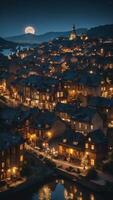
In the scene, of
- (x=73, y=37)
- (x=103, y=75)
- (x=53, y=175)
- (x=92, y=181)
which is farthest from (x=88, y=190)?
(x=73, y=37)

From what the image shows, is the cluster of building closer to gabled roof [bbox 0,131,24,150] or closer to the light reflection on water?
gabled roof [bbox 0,131,24,150]

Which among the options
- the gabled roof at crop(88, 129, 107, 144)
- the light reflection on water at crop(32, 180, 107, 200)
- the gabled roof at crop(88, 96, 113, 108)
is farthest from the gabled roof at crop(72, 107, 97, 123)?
the light reflection on water at crop(32, 180, 107, 200)

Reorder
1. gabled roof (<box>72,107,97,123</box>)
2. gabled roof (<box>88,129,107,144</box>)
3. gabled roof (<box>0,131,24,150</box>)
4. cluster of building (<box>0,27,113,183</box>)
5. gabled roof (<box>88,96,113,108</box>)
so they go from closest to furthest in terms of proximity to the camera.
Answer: gabled roof (<box>0,131,24,150</box>)
gabled roof (<box>88,129,107,144</box>)
cluster of building (<box>0,27,113,183</box>)
gabled roof (<box>72,107,97,123</box>)
gabled roof (<box>88,96,113,108</box>)

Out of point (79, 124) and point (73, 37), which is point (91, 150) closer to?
point (79, 124)

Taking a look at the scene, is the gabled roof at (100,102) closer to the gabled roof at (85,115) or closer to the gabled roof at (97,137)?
the gabled roof at (85,115)

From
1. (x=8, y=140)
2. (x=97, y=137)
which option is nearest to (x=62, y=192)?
(x=8, y=140)
